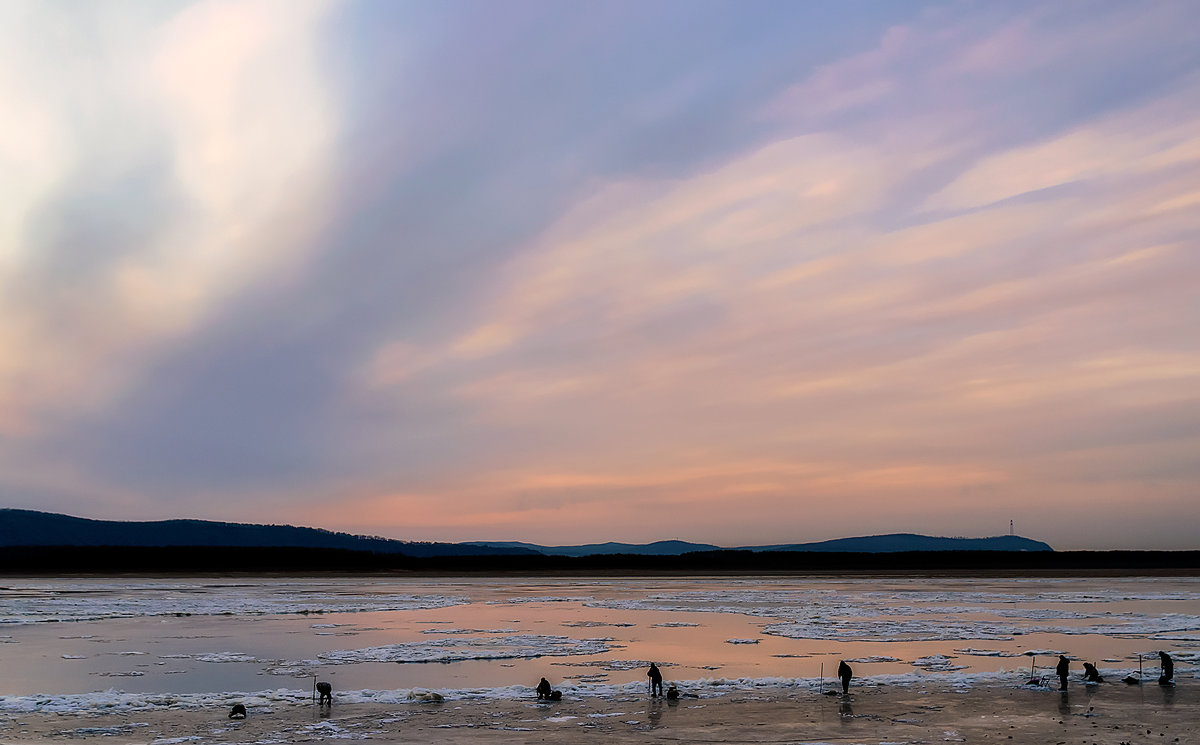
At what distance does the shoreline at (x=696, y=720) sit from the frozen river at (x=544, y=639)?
2217 mm

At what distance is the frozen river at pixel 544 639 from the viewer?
2475cm

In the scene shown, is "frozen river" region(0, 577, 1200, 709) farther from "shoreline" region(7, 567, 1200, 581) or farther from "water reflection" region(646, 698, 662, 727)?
"shoreline" region(7, 567, 1200, 581)

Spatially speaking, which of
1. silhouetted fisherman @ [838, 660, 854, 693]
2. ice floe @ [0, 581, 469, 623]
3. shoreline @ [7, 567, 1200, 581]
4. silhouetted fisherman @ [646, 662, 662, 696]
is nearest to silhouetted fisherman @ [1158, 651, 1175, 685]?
silhouetted fisherman @ [838, 660, 854, 693]

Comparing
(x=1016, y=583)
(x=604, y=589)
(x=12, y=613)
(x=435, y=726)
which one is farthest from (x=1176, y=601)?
(x=12, y=613)

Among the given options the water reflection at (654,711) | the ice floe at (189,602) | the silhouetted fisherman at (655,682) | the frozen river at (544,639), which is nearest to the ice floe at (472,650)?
the frozen river at (544,639)

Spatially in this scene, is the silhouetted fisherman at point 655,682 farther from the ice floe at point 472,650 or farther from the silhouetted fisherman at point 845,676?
the ice floe at point 472,650

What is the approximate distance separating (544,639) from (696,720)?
15715 mm

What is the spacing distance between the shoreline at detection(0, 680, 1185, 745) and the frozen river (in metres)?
2.22

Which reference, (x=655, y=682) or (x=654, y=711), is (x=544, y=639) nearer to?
(x=655, y=682)

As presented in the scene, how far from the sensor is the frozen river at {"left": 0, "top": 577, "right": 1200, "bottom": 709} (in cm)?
2475

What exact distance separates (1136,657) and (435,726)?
22511 mm

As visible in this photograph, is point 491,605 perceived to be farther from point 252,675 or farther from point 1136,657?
point 1136,657

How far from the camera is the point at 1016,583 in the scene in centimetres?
8012

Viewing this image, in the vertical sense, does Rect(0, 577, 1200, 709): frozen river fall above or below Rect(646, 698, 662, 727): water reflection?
below
